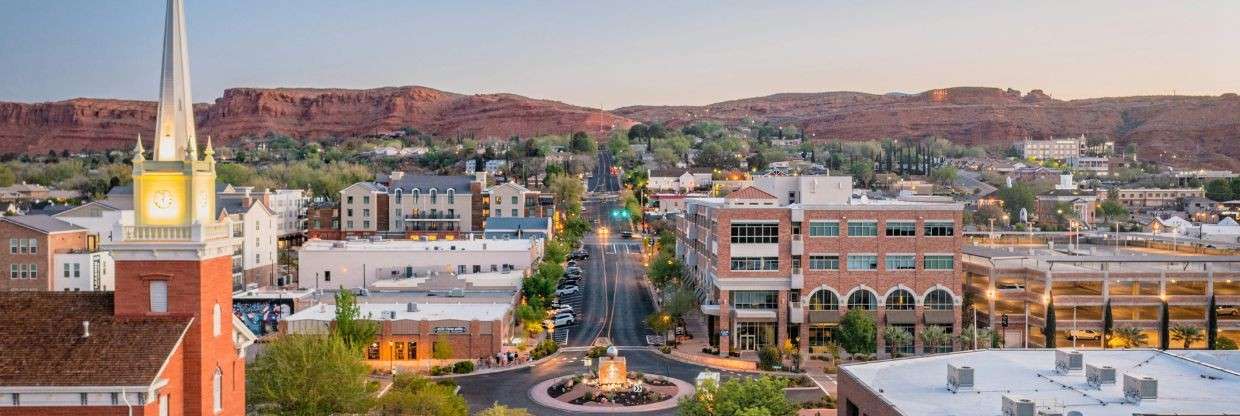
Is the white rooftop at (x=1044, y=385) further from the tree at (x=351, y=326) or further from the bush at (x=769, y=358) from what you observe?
the tree at (x=351, y=326)

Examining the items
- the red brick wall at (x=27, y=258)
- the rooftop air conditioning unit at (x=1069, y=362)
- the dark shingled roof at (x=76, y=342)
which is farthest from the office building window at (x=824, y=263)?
the red brick wall at (x=27, y=258)

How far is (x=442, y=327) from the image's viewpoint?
225ft

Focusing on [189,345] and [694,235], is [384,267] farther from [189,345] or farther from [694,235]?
[189,345]

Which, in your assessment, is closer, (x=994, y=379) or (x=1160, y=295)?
(x=994, y=379)

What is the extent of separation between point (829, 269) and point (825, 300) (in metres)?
2.26

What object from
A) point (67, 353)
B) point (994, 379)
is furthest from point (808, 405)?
point (67, 353)

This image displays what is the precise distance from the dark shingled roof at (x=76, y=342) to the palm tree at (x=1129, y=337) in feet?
192

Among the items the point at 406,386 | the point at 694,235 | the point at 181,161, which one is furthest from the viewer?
the point at 694,235

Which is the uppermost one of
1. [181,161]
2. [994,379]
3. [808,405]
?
[181,161]

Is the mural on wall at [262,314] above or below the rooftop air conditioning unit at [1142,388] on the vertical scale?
below

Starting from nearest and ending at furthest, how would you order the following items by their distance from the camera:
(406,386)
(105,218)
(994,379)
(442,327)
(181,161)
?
1. (181,161)
2. (994,379)
3. (406,386)
4. (442,327)
5. (105,218)

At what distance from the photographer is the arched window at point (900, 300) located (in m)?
74.6

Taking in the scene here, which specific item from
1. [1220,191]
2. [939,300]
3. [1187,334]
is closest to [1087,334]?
[1187,334]

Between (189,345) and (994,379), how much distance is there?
2991 centimetres
